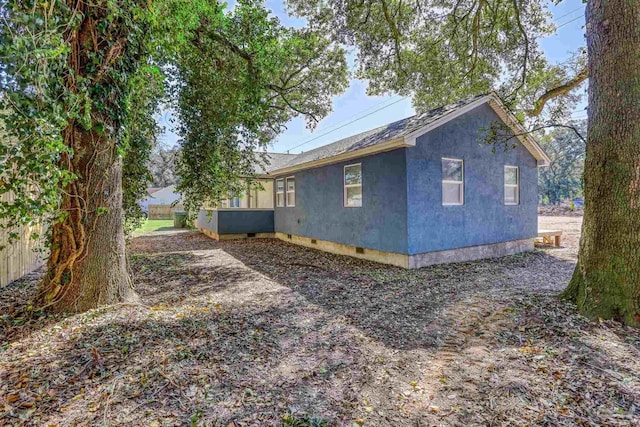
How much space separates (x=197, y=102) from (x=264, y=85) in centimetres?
158

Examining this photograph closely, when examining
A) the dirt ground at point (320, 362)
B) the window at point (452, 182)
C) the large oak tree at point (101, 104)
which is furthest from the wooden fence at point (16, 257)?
the window at point (452, 182)

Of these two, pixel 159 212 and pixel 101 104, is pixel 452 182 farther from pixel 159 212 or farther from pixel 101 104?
pixel 159 212

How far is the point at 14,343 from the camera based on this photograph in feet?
10.4

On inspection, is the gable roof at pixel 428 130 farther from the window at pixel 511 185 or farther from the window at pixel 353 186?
the window at pixel 511 185

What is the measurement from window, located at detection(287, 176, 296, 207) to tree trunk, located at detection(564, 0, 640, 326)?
32.1ft

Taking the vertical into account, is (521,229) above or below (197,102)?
below

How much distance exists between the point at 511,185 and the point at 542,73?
3.37 meters

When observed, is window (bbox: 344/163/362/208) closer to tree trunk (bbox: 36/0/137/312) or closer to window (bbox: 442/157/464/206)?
window (bbox: 442/157/464/206)

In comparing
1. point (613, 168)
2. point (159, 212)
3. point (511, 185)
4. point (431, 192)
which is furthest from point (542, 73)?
point (159, 212)

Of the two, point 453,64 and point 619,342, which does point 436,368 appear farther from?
point 453,64

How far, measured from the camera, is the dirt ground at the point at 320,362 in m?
2.33

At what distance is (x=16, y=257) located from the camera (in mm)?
6176

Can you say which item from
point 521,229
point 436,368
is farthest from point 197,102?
point 521,229

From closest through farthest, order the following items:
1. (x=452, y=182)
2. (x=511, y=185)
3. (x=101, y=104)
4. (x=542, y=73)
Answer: (x=101, y=104)
(x=452, y=182)
(x=542, y=73)
(x=511, y=185)
